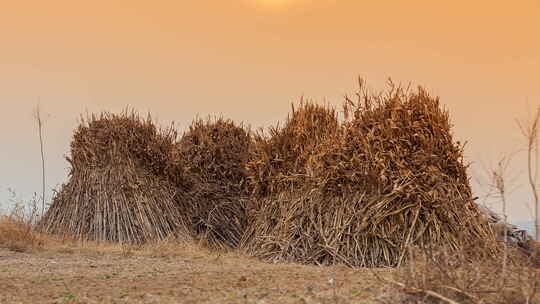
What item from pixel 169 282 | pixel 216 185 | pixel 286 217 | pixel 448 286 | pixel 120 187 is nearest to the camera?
pixel 448 286

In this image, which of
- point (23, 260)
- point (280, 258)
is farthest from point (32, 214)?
point (280, 258)

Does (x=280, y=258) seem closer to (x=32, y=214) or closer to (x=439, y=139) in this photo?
(x=439, y=139)

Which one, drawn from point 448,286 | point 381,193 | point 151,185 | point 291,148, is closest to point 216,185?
point 151,185

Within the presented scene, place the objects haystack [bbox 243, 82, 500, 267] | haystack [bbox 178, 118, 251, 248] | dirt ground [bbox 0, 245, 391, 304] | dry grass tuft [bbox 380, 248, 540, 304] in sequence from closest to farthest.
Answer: dry grass tuft [bbox 380, 248, 540, 304] < dirt ground [bbox 0, 245, 391, 304] < haystack [bbox 243, 82, 500, 267] < haystack [bbox 178, 118, 251, 248]

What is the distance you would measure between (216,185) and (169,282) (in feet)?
19.3

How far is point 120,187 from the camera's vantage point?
32.8 feet

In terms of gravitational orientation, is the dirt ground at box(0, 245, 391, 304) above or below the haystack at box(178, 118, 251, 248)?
below

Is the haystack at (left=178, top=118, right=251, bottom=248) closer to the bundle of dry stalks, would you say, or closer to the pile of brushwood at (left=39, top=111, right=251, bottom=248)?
the pile of brushwood at (left=39, top=111, right=251, bottom=248)

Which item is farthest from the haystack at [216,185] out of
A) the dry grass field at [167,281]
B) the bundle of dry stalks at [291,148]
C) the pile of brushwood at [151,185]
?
the dry grass field at [167,281]

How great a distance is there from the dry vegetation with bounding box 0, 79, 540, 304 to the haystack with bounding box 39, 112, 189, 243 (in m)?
0.02

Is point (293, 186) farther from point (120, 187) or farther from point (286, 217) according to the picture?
point (120, 187)

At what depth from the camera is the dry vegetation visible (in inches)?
161

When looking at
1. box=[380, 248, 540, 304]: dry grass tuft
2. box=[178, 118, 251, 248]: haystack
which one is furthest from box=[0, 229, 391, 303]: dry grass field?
box=[178, 118, 251, 248]: haystack

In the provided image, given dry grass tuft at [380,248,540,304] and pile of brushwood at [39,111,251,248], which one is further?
pile of brushwood at [39,111,251,248]
